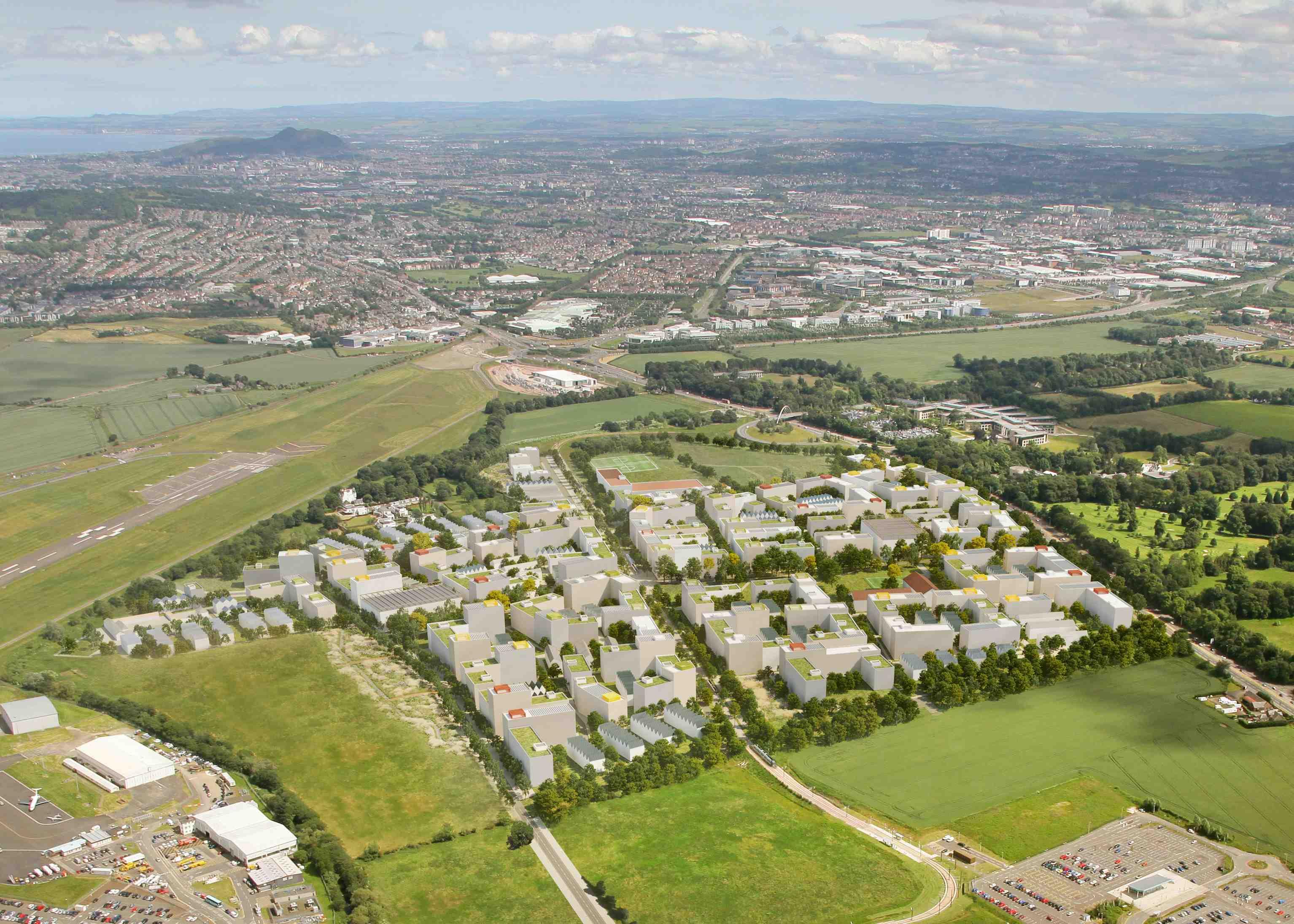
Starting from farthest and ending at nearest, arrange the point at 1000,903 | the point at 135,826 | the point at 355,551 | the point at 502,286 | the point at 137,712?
1. the point at 502,286
2. the point at 355,551
3. the point at 137,712
4. the point at 135,826
5. the point at 1000,903

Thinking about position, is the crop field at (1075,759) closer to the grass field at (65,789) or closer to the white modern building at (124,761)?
the white modern building at (124,761)

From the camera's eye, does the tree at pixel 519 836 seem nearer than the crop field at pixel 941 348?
Yes

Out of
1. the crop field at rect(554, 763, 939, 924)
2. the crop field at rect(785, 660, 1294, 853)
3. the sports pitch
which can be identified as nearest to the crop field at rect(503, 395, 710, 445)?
the sports pitch

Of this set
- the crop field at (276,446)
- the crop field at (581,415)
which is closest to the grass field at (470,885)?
the crop field at (276,446)

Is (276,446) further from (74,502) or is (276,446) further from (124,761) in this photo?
(124,761)

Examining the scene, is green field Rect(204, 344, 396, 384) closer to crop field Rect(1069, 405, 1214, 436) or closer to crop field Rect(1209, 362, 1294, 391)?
crop field Rect(1069, 405, 1214, 436)

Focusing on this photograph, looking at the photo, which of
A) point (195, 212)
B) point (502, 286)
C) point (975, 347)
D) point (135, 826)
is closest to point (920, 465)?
point (975, 347)

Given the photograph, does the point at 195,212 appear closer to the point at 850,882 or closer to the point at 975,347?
the point at 975,347
